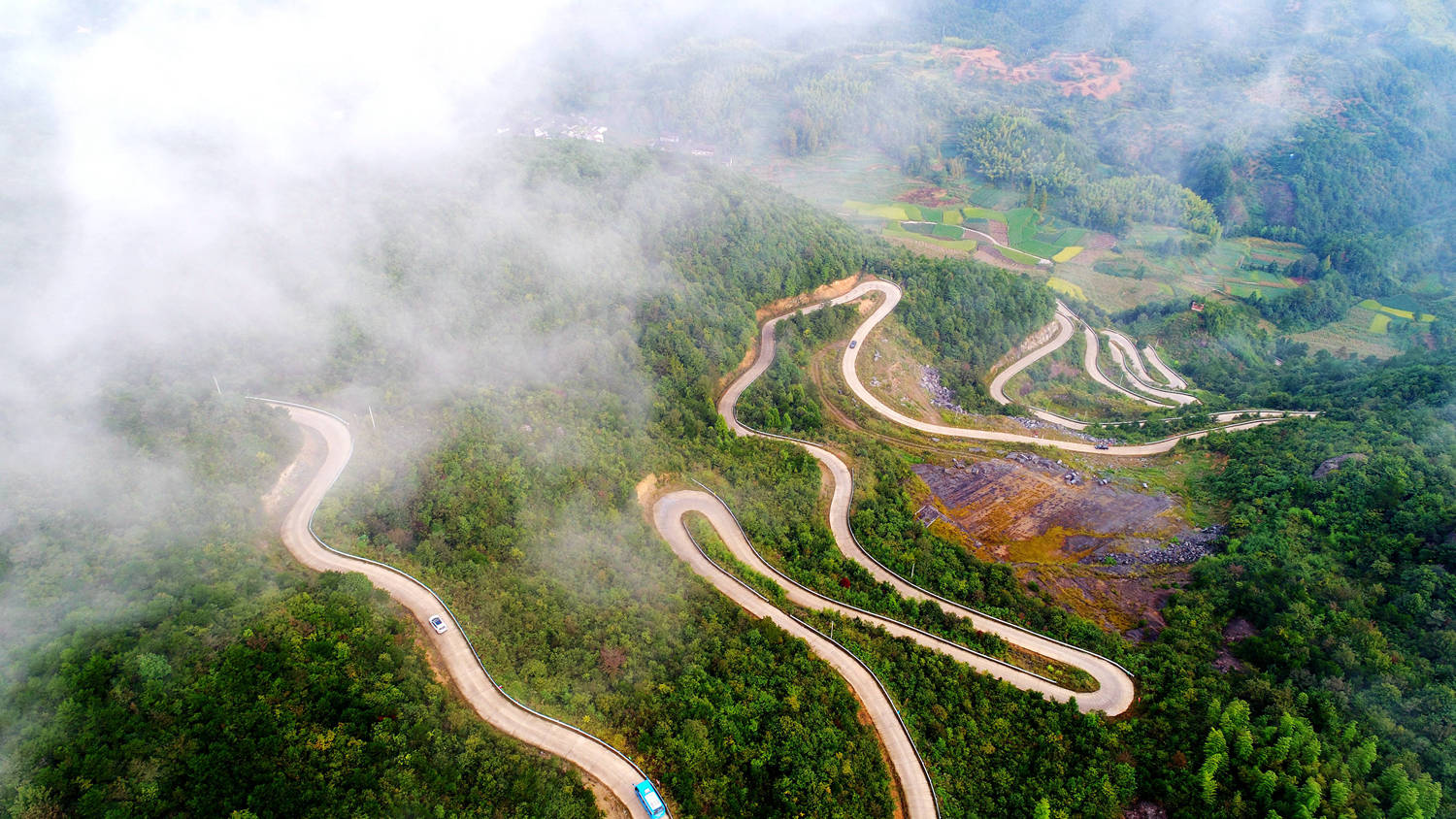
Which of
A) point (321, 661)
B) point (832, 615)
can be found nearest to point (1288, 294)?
point (832, 615)

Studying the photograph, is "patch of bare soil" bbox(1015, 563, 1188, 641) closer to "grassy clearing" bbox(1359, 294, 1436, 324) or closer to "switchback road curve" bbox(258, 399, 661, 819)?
"switchback road curve" bbox(258, 399, 661, 819)

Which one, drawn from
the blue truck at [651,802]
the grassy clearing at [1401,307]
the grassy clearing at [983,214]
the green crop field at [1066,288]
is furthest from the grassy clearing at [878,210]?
the blue truck at [651,802]

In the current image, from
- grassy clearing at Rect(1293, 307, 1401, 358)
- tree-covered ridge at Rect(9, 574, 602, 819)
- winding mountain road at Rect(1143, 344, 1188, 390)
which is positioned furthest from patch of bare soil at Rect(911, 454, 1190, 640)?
grassy clearing at Rect(1293, 307, 1401, 358)

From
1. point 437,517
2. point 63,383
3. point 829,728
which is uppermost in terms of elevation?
point 63,383

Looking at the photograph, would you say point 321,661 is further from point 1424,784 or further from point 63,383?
point 1424,784

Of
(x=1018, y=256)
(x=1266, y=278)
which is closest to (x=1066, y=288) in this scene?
(x=1018, y=256)

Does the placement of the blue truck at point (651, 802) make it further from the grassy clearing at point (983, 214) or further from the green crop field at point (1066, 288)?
the grassy clearing at point (983, 214)
